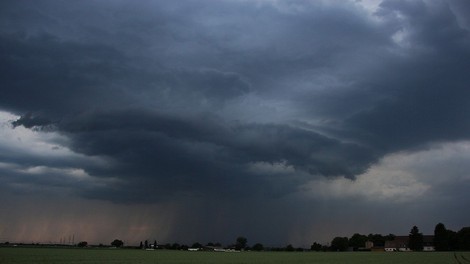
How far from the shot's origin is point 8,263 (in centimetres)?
6281

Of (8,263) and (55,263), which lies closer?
(8,263)

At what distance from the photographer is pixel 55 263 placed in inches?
2670

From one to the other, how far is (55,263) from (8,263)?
266 inches
